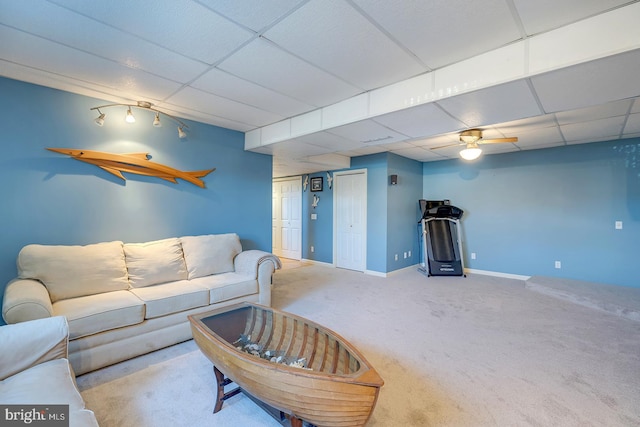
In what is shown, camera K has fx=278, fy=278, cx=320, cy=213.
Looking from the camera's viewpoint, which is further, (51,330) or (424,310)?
(424,310)

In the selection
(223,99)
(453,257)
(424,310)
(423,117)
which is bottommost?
(424,310)

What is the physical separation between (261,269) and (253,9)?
2.48 meters

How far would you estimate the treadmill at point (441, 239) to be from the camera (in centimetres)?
532

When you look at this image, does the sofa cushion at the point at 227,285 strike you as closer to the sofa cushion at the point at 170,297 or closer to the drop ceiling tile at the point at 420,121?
the sofa cushion at the point at 170,297

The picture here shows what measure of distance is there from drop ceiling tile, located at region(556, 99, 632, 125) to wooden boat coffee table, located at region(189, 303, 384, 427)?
341 cm

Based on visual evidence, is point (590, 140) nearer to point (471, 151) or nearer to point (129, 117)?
point (471, 151)

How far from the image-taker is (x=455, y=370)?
7.34ft

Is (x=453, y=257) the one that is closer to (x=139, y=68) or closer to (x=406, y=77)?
(x=406, y=77)

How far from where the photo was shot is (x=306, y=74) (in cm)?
231

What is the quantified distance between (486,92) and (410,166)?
3.74m

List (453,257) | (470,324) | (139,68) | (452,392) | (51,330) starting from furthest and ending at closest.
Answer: (453,257)
(470,324)
(139,68)
(452,392)
(51,330)

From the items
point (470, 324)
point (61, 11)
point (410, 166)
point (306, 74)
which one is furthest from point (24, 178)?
point (410, 166)

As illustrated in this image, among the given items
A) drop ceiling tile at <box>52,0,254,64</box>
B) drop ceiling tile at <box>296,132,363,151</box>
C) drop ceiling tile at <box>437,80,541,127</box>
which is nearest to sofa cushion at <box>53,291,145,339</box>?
drop ceiling tile at <box>52,0,254,64</box>

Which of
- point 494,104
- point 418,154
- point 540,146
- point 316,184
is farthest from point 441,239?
point 494,104
